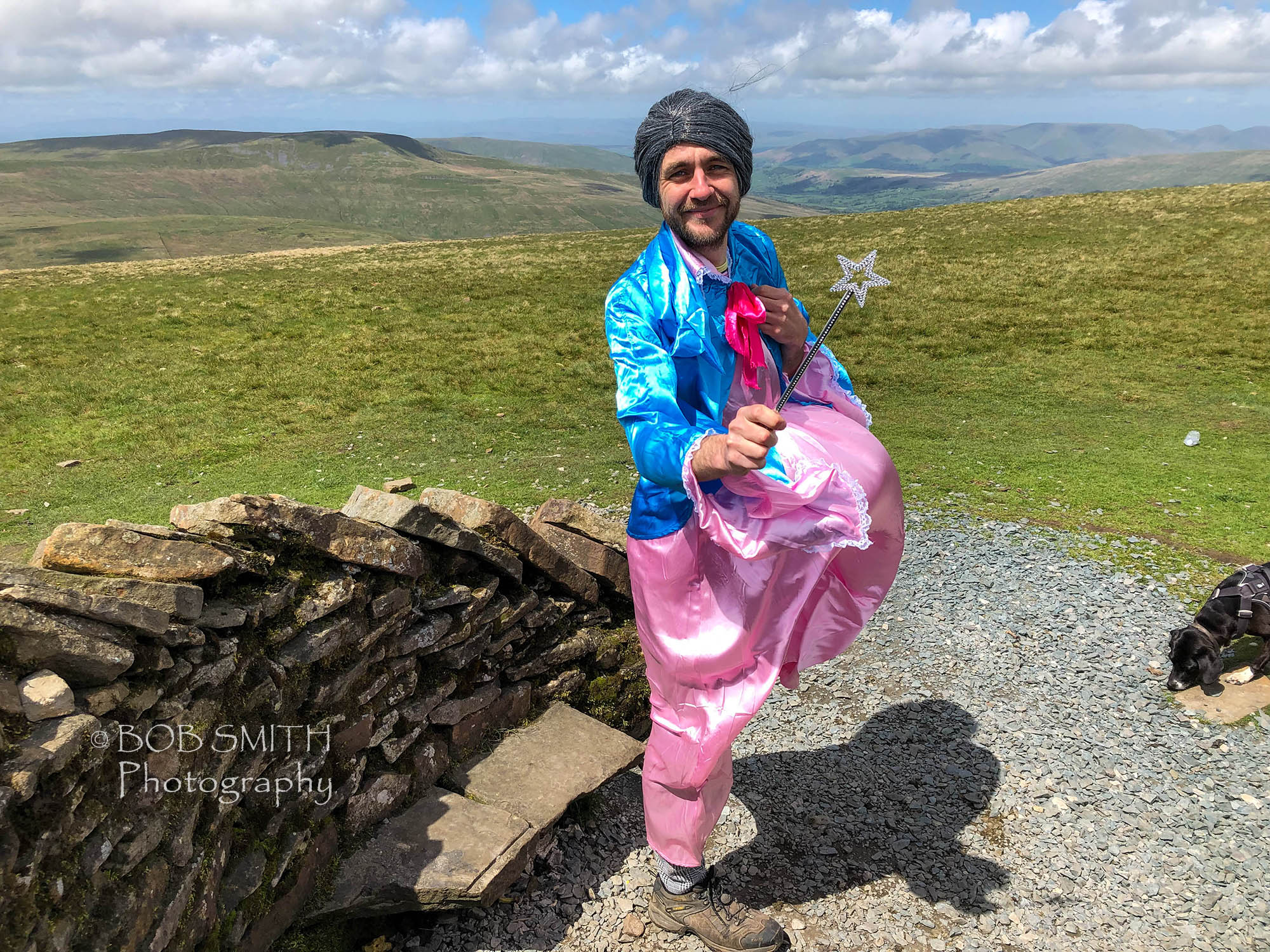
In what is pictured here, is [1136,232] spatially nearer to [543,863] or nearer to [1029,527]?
[1029,527]

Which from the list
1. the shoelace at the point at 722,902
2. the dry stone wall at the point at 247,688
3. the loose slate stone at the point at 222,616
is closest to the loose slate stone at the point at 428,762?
the dry stone wall at the point at 247,688

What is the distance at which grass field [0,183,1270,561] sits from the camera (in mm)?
10625

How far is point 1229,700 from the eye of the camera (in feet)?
19.9

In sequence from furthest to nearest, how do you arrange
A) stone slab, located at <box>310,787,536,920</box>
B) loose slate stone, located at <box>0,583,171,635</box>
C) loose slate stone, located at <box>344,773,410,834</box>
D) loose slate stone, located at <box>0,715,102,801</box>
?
loose slate stone, located at <box>344,773,410,834</box>, stone slab, located at <box>310,787,536,920</box>, loose slate stone, located at <box>0,583,171,635</box>, loose slate stone, located at <box>0,715,102,801</box>

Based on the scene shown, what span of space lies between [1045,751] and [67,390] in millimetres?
16517

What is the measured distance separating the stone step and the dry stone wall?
0.14 m

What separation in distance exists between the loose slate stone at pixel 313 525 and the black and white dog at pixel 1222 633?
5614mm

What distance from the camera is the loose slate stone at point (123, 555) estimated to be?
11.2 ft

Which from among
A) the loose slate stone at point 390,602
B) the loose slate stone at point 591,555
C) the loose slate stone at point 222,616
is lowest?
the loose slate stone at point 591,555

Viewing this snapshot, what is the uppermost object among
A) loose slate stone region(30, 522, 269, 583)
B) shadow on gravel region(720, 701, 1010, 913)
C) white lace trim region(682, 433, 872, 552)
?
white lace trim region(682, 433, 872, 552)

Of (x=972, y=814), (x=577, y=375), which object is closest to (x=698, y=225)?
Result: (x=972, y=814)

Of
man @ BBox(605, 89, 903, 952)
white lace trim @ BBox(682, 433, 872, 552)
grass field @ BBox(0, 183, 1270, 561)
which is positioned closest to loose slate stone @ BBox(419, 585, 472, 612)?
man @ BBox(605, 89, 903, 952)

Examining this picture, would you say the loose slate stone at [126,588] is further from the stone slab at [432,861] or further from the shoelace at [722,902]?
the shoelace at [722,902]

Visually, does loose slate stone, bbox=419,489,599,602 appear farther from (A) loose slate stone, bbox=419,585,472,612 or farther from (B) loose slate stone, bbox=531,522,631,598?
(A) loose slate stone, bbox=419,585,472,612
